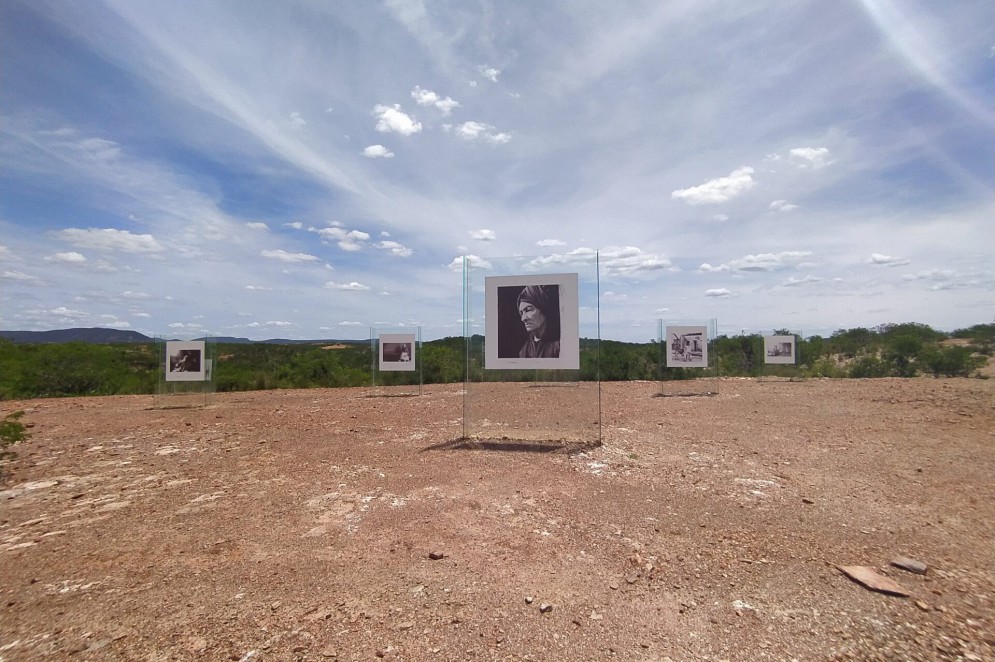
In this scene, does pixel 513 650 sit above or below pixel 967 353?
below

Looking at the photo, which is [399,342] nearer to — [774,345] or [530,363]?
[530,363]

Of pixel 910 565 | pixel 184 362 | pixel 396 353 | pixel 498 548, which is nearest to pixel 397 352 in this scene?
pixel 396 353

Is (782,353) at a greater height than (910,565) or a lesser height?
greater

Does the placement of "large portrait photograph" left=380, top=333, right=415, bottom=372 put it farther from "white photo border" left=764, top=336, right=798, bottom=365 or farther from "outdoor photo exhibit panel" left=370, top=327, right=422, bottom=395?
"white photo border" left=764, top=336, right=798, bottom=365

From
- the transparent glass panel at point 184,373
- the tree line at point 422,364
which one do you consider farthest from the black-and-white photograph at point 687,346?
the transparent glass panel at point 184,373

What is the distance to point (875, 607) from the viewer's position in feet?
11.2

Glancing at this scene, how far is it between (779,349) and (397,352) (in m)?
17.4

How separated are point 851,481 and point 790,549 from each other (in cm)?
285

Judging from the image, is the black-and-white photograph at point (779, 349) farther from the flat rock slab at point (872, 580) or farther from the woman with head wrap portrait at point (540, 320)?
the flat rock slab at point (872, 580)

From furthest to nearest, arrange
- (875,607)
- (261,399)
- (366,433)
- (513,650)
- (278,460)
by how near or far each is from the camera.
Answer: (261,399)
(366,433)
(278,460)
(875,607)
(513,650)

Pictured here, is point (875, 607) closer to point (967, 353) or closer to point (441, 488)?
point (441, 488)

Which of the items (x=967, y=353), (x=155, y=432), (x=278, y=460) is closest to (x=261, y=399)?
(x=155, y=432)

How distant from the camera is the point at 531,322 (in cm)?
937

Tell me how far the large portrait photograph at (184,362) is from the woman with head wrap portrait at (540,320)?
35.9 ft
